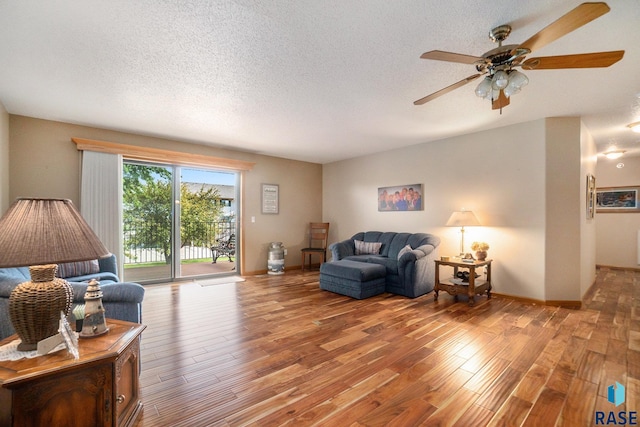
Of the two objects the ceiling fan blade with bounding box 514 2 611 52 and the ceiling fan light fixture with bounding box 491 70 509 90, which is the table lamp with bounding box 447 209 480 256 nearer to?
the ceiling fan light fixture with bounding box 491 70 509 90

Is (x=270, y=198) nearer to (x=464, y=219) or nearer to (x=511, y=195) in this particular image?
(x=464, y=219)

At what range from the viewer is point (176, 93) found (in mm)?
2982

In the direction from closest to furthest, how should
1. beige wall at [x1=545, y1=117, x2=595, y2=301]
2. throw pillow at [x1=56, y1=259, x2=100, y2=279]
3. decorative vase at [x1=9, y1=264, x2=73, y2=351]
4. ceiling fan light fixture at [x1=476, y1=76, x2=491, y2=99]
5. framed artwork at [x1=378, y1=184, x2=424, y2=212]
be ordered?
decorative vase at [x1=9, y1=264, x2=73, y2=351]
ceiling fan light fixture at [x1=476, y1=76, x2=491, y2=99]
throw pillow at [x1=56, y1=259, x2=100, y2=279]
beige wall at [x1=545, y1=117, x2=595, y2=301]
framed artwork at [x1=378, y1=184, x2=424, y2=212]

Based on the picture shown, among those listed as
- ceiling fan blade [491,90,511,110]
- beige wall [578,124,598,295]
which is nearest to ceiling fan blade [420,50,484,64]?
ceiling fan blade [491,90,511,110]

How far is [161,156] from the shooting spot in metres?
4.70

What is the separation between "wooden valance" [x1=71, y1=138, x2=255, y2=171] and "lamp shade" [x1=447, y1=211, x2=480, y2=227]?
397 centimetres

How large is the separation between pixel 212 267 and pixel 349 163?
4001 mm

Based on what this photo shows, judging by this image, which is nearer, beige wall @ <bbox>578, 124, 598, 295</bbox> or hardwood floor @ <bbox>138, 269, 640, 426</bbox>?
hardwood floor @ <bbox>138, 269, 640, 426</bbox>

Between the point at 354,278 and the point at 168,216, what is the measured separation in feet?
11.6

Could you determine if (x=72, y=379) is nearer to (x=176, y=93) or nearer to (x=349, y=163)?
(x=176, y=93)

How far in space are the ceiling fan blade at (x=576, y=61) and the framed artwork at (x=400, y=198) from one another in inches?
129

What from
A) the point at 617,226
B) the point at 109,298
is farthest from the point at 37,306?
the point at 617,226

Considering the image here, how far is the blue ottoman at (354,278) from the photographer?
4.02 metres

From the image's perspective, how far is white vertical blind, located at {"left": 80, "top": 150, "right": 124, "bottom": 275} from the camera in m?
4.06
